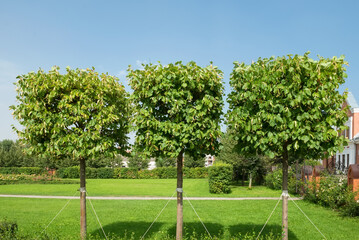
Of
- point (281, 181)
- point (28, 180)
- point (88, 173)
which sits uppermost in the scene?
point (281, 181)

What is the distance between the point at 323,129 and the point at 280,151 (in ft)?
3.31

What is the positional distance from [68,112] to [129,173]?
37469 millimetres

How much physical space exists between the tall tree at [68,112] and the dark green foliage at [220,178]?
50.8 feet

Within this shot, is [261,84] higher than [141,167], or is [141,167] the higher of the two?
[261,84]

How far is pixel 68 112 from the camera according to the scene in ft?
24.8

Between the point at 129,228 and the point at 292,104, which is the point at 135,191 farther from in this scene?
the point at 292,104

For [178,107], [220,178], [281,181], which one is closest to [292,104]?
[178,107]

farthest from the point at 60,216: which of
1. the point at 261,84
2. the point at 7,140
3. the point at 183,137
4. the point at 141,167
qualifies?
Answer: the point at 7,140

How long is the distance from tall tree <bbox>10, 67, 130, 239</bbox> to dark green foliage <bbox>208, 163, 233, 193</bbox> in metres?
15.5

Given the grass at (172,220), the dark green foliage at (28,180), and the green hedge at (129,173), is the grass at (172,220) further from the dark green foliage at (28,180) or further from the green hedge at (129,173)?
the green hedge at (129,173)

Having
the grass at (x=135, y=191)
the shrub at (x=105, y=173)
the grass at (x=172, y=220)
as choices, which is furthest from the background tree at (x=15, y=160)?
the grass at (x=172, y=220)

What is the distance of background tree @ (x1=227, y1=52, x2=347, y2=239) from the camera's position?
6340mm

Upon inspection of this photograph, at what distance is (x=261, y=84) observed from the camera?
6.46 metres

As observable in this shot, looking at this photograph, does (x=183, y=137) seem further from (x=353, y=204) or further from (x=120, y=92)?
(x=353, y=204)
